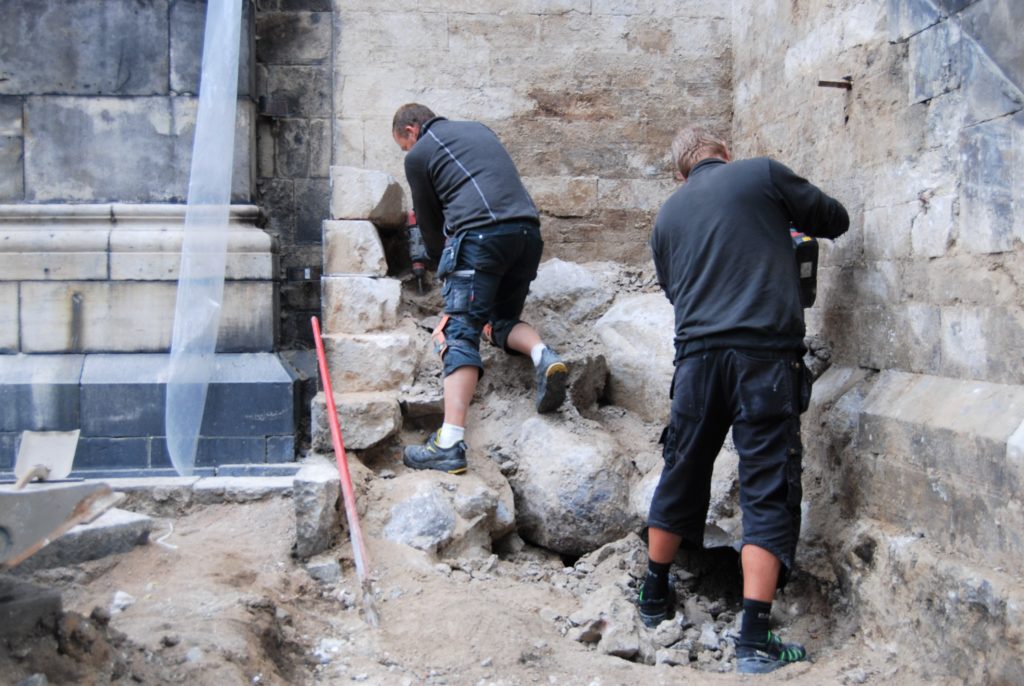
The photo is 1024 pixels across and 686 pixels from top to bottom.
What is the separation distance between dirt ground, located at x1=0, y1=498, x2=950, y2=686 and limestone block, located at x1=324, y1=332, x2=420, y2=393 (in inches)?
30.0

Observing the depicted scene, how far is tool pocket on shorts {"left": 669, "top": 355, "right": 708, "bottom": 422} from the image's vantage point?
3508 millimetres

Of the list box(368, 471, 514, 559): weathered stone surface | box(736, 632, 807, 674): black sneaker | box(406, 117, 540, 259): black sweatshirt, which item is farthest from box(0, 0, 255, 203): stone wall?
box(736, 632, 807, 674): black sneaker

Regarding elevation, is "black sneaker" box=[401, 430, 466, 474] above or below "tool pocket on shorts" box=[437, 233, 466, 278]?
below

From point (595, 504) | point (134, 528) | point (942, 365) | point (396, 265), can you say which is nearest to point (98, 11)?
point (396, 265)

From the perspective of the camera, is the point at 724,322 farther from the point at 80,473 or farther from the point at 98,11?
the point at 98,11

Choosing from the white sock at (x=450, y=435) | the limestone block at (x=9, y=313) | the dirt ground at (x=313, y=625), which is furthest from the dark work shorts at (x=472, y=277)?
the limestone block at (x=9, y=313)

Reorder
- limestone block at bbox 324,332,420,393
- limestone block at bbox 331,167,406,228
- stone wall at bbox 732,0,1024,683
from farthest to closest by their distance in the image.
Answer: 1. limestone block at bbox 331,167,406,228
2. limestone block at bbox 324,332,420,393
3. stone wall at bbox 732,0,1024,683

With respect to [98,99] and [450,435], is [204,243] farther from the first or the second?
[450,435]

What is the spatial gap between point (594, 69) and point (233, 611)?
3581mm

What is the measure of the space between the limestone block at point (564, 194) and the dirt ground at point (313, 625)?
224 cm

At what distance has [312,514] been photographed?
3.69 m

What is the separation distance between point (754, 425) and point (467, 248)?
1.56 m

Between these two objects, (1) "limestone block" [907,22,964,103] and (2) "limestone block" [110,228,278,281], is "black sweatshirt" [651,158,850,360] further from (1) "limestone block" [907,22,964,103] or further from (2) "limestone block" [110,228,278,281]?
(2) "limestone block" [110,228,278,281]

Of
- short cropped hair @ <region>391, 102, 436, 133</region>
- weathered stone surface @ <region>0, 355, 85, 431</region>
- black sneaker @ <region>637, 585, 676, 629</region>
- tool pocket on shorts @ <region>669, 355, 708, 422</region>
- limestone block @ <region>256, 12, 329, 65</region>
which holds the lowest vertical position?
black sneaker @ <region>637, 585, 676, 629</region>
